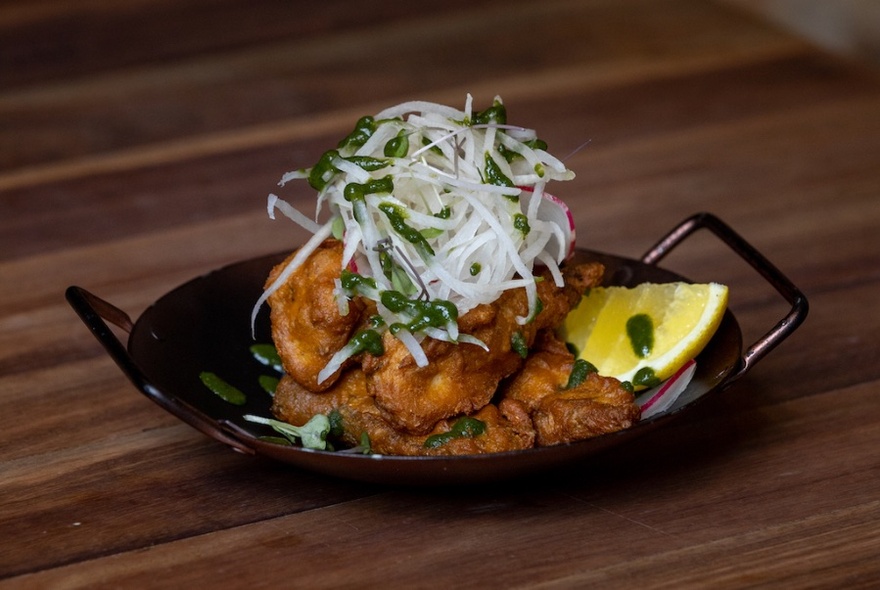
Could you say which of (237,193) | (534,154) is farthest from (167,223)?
(534,154)

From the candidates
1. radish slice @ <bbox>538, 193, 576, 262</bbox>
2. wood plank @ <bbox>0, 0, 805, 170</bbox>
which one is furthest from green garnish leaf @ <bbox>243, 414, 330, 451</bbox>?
wood plank @ <bbox>0, 0, 805, 170</bbox>

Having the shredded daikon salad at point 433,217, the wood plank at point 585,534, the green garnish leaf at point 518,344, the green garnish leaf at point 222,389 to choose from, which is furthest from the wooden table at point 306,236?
the shredded daikon salad at point 433,217

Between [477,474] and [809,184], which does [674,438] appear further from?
[809,184]

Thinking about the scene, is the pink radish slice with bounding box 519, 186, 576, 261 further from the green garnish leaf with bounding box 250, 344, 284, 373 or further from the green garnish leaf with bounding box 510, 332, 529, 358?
the green garnish leaf with bounding box 250, 344, 284, 373

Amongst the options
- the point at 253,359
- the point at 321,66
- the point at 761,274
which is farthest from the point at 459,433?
the point at 321,66

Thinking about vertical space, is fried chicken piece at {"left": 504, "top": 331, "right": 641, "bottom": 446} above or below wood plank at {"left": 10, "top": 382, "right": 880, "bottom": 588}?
above

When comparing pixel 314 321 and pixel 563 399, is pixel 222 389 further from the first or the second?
pixel 563 399
